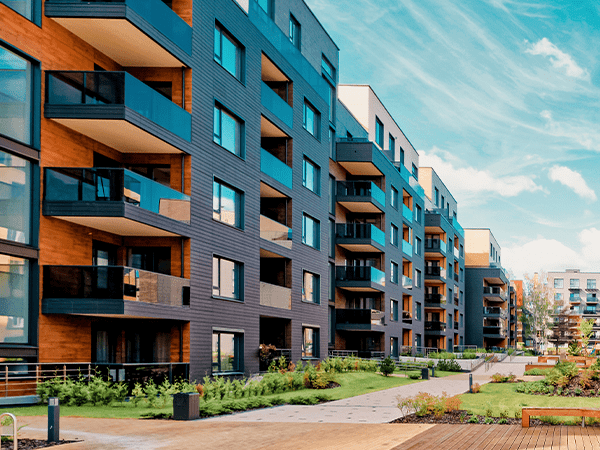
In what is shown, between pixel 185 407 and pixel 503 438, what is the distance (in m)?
7.14

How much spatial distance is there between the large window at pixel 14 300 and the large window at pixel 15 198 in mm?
688

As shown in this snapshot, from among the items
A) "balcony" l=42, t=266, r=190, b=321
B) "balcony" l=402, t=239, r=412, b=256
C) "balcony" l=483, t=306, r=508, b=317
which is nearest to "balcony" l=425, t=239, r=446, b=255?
"balcony" l=402, t=239, r=412, b=256

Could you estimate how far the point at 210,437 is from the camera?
13477mm

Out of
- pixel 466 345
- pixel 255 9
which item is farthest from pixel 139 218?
pixel 466 345

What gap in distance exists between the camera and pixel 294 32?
126 feet

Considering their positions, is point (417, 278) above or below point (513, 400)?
above

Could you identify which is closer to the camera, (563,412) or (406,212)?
(563,412)

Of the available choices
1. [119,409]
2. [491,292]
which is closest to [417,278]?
[491,292]

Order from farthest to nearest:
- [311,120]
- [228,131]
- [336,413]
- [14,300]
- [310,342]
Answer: [311,120]
[310,342]
[228,131]
[14,300]
[336,413]

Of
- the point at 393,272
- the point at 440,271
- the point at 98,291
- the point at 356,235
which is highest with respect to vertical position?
the point at 356,235

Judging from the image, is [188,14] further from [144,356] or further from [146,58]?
[144,356]

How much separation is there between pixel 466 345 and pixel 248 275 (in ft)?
225

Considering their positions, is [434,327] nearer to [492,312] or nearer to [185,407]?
[492,312]

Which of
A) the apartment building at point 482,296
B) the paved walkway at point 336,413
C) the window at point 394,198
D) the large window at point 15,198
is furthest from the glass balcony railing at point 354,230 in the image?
the apartment building at point 482,296
